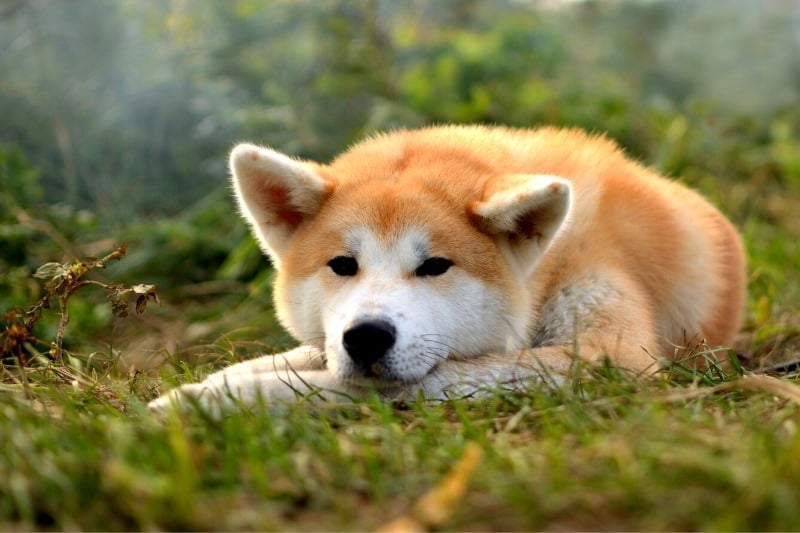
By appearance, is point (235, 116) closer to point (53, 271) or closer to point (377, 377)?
point (53, 271)

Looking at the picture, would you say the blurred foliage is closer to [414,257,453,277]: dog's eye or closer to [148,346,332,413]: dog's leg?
[148,346,332,413]: dog's leg

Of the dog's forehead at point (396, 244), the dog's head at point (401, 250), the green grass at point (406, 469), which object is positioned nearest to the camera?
the green grass at point (406, 469)

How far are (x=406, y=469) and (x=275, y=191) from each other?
1.86 m

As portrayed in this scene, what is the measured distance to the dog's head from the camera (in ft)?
11.4

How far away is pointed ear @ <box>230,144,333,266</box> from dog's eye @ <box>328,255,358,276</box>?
33cm

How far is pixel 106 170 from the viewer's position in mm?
7578

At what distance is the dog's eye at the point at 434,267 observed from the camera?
375 centimetres

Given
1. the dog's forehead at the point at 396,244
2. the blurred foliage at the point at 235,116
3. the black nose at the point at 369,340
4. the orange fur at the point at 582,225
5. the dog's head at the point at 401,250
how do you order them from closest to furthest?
the black nose at the point at 369,340 → the dog's head at the point at 401,250 → the dog's forehead at the point at 396,244 → the orange fur at the point at 582,225 → the blurred foliage at the point at 235,116

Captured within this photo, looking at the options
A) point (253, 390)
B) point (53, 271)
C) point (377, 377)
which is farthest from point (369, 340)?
point (53, 271)

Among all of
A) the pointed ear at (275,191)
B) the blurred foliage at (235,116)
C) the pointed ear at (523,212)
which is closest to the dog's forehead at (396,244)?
the pointed ear at (523,212)

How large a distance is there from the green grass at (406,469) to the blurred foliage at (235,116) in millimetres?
2893

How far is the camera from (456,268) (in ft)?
12.4

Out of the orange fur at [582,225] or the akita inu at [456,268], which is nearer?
the akita inu at [456,268]

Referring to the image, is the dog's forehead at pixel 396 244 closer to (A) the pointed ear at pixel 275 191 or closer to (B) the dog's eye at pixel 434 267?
(B) the dog's eye at pixel 434 267
